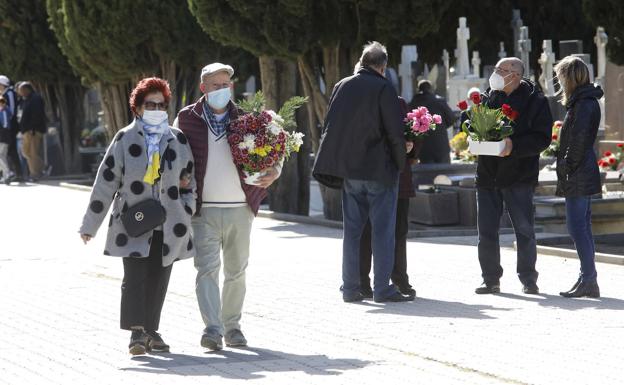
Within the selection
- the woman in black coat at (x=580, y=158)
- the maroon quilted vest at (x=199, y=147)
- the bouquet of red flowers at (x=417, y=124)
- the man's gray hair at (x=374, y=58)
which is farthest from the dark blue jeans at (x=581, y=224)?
the maroon quilted vest at (x=199, y=147)

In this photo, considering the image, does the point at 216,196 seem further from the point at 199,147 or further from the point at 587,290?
the point at 587,290

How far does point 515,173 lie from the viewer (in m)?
10.8

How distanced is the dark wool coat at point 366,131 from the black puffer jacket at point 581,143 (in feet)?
3.88

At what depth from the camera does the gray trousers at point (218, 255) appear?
8750mm

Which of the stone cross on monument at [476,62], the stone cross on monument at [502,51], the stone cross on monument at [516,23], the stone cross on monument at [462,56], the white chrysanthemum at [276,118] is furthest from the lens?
the stone cross on monument at [516,23]

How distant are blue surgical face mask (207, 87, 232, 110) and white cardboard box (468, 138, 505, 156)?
8.07 ft

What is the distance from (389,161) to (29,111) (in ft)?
58.2

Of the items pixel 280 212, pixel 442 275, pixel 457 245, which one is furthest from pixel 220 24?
pixel 442 275

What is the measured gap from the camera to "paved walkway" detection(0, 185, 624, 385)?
7836mm

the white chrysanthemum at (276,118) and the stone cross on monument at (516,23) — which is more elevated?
the stone cross on monument at (516,23)

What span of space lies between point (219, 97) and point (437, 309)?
7.78 ft

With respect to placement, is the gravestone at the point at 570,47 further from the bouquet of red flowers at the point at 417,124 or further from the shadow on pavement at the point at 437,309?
the shadow on pavement at the point at 437,309

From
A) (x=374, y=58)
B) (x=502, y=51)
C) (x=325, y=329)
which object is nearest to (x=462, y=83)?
(x=502, y=51)

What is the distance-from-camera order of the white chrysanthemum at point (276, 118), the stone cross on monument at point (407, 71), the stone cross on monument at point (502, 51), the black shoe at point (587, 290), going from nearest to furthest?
the white chrysanthemum at point (276, 118)
the black shoe at point (587, 290)
the stone cross on monument at point (407, 71)
the stone cross on monument at point (502, 51)
